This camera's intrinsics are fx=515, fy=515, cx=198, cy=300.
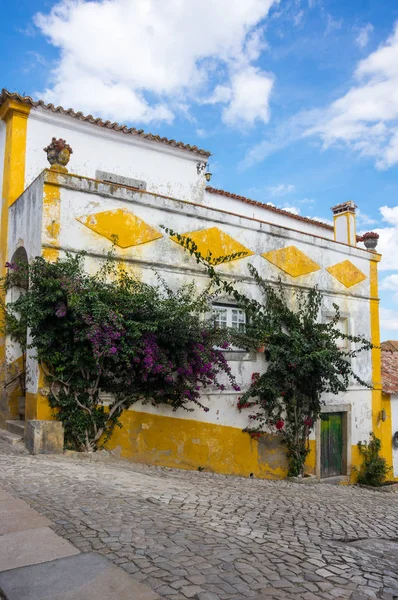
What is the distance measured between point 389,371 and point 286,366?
602 cm

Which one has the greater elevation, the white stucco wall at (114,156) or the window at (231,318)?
the white stucco wall at (114,156)

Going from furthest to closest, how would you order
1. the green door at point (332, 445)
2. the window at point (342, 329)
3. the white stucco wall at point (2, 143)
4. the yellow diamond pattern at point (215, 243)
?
1. the window at point (342, 329)
2. the green door at point (332, 445)
3. the white stucco wall at point (2, 143)
4. the yellow diamond pattern at point (215, 243)

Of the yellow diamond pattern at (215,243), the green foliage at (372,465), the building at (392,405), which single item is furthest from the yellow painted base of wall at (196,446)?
the building at (392,405)

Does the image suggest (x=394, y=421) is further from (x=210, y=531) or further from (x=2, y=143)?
(x=2, y=143)

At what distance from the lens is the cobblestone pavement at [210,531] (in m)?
3.73

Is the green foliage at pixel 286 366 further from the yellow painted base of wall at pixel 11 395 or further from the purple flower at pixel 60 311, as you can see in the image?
the yellow painted base of wall at pixel 11 395

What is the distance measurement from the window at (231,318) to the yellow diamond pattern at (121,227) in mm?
2209

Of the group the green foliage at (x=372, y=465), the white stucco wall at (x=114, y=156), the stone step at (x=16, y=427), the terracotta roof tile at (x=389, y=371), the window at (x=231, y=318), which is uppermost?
the white stucco wall at (x=114, y=156)

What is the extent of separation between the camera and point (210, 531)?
4855mm

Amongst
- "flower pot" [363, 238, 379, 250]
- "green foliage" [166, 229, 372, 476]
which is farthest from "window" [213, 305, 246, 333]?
"flower pot" [363, 238, 379, 250]

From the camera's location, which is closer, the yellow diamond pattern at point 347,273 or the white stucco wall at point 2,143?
the white stucco wall at point 2,143

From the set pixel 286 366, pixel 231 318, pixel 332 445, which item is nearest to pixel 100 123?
pixel 231 318

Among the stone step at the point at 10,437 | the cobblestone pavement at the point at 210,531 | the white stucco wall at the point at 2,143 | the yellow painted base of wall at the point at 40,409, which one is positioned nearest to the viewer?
the cobblestone pavement at the point at 210,531

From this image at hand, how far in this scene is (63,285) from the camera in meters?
7.78
